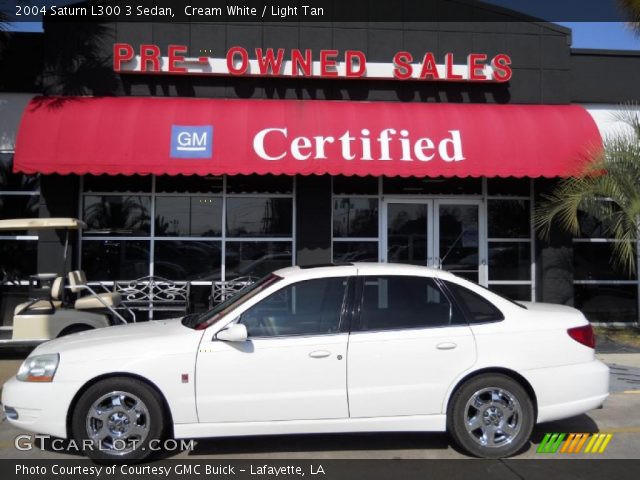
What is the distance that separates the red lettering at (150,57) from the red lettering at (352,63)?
3.36 m

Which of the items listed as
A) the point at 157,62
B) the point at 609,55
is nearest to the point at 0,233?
the point at 157,62

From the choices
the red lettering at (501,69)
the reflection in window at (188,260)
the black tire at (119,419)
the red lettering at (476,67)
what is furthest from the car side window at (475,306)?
the red lettering at (501,69)

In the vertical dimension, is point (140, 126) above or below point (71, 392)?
above

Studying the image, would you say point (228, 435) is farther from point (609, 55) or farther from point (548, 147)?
point (609, 55)

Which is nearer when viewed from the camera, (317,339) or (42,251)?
(317,339)

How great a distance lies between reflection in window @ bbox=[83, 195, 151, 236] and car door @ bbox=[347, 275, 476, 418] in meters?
6.78

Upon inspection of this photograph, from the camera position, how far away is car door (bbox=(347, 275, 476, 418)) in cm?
486

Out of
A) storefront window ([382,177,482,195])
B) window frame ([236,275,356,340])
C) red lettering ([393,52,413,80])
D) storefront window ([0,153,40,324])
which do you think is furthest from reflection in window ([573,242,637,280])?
storefront window ([0,153,40,324])

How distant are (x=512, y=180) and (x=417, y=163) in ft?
8.97

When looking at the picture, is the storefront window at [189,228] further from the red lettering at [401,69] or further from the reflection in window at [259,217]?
the red lettering at [401,69]

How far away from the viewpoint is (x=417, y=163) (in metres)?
9.77

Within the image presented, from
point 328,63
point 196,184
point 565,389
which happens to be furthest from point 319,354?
point 328,63

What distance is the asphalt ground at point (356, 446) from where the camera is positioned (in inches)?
201

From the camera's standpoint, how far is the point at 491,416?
5.00 metres
